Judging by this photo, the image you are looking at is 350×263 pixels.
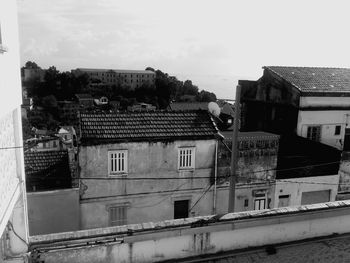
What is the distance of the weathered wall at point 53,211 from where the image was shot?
46.1 ft

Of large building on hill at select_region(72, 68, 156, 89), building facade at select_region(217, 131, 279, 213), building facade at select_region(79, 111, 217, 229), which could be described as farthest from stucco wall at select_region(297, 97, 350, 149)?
large building on hill at select_region(72, 68, 156, 89)

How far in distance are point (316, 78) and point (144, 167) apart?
13921 millimetres

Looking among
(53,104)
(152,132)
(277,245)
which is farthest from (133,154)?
(53,104)

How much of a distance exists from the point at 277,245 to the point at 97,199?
941 cm

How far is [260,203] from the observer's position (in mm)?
17172

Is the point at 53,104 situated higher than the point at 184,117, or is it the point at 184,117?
the point at 184,117

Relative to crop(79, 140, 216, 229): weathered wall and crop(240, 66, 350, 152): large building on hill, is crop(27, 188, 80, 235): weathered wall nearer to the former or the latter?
crop(79, 140, 216, 229): weathered wall

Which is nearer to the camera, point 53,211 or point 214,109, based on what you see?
point 53,211

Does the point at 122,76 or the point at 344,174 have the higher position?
the point at 122,76

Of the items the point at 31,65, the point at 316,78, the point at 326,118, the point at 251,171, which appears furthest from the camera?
the point at 31,65

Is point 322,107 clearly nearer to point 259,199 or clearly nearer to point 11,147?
point 259,199

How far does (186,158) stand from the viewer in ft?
51.5

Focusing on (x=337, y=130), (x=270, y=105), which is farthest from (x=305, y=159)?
(x=270, y=105)

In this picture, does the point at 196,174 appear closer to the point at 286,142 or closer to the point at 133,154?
the point at 133,154
